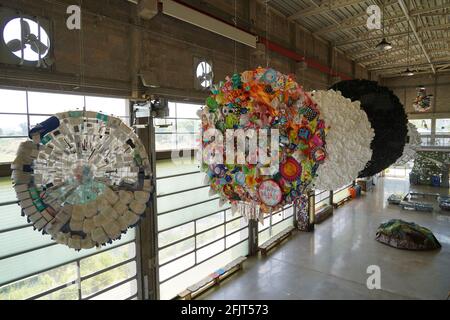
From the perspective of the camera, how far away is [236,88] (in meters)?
1.45

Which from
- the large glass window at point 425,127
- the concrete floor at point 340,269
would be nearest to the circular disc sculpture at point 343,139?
the concrete floor at point 340,269

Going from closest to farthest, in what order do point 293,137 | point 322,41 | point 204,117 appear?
point 293,137
point 204,117
point 322,41

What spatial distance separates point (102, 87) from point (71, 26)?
34.9 inches

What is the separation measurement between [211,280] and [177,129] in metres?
3.90

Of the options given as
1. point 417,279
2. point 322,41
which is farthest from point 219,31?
point 417,279

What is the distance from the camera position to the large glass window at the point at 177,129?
5.79 m

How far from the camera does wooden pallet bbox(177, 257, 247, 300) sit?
6.70 meters

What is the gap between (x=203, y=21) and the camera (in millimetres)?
5312

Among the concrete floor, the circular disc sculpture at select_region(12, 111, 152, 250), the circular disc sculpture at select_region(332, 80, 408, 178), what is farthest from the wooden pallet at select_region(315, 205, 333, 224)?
the circular disc sculpture at select_region(12, 111, 152, 250)

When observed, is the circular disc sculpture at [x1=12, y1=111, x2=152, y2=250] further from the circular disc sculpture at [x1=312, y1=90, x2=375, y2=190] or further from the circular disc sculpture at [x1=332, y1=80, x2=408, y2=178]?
the circular disc sculpture at [x1=332, y1=80, x2=408, y2=178]

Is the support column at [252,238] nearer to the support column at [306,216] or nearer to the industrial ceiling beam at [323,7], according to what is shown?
the support column at [306,216]

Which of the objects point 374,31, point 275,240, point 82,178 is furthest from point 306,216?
point 82,178
